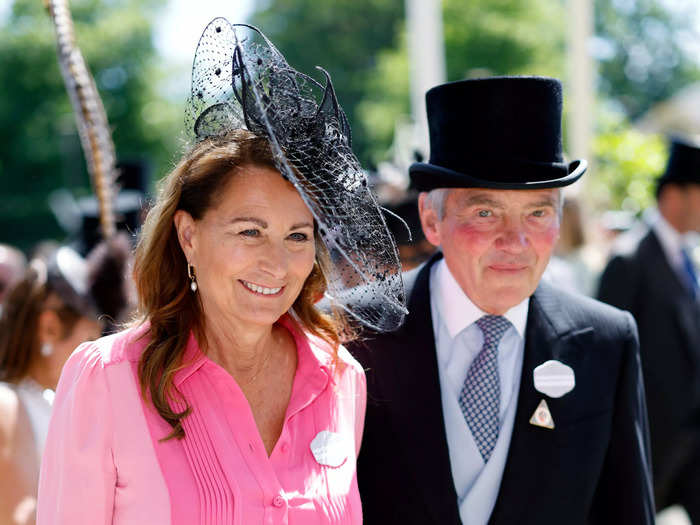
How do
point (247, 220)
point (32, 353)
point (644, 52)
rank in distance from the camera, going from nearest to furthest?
point (247, 220) → point (32, 353) → point (644, 52)

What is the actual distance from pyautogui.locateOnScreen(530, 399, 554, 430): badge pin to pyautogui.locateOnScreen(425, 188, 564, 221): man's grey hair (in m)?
0.59

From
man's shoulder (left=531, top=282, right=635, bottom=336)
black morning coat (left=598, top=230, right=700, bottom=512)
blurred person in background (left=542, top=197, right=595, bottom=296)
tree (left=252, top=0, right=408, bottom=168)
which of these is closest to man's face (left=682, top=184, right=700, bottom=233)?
black morning coat (left=598, top=230, right=700, bottom=512)

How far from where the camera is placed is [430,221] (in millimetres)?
2742

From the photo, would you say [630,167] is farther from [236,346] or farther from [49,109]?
[49,109]

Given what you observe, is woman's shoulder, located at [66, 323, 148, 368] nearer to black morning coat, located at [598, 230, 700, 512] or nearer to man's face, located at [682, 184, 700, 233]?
black morning coat, located at [598, 230, 700, 512]

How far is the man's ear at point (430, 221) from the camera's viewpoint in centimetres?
271

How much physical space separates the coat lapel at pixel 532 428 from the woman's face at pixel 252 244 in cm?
78

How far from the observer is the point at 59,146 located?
35.4 metres

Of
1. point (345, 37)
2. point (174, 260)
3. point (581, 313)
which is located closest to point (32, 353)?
point (174, 260)

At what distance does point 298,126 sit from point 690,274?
3902 millimetres

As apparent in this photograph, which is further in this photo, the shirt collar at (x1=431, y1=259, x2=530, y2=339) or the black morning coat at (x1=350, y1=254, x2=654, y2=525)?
the shirt collar at (x1=431, y1=259, x2=530, y2=339)

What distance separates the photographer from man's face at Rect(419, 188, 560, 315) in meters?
2.52

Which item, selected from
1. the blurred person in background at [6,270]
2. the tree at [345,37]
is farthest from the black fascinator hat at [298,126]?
the tree at [345,37]

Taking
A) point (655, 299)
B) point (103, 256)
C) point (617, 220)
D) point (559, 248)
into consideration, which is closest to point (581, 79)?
point (617, 220)
